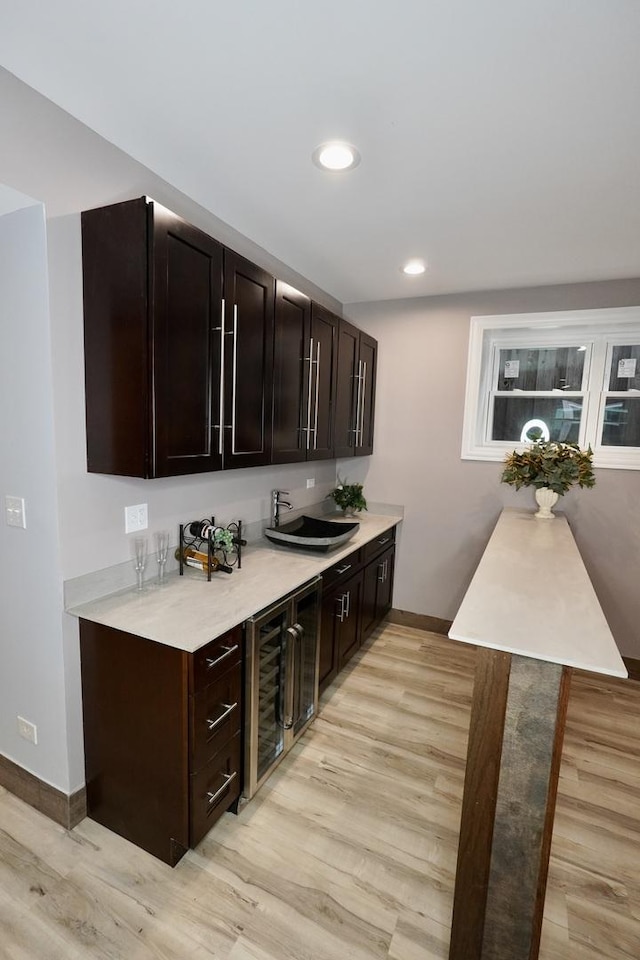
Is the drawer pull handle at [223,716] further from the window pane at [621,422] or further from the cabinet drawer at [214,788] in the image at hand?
the window pane at [621,422]

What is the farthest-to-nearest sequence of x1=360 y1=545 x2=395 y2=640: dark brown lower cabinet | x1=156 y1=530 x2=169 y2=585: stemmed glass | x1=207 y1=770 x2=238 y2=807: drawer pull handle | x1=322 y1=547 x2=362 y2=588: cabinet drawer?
x1=360 y1=545 x2=395 y2=640: dark brown lower cabinet < x1=322 y1=547 x2=362 y2=588: cabinet drawer < x1=156 y1=530 x2=169 y2=585: stemmed glass < x1=207 y1=770 x2=238 y2=807: drawer pull handle

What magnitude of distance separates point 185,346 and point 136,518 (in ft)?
2.57

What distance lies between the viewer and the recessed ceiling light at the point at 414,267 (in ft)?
8.96

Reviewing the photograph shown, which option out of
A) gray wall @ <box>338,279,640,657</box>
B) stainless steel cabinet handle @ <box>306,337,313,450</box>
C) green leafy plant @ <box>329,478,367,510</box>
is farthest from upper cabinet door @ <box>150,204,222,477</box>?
gray wall @ <box>338,279,640,657</box>

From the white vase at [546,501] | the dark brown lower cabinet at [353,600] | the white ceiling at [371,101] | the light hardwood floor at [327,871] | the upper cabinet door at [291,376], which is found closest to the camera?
the white ceiling at [371,101]

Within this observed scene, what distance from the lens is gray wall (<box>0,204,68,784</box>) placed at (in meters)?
1.56

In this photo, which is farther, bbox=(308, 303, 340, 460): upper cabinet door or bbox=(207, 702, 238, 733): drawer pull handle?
bbox=(308, 303, 340, 460): upper cabinet door

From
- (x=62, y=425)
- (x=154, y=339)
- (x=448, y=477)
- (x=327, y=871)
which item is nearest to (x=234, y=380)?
(x=154, y=339)

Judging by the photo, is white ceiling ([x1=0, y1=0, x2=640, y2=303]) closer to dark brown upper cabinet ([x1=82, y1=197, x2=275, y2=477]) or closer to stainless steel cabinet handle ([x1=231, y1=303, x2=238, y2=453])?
dark brown upper cabinet ([x1=82, y1=197, x2=275, y2=477])

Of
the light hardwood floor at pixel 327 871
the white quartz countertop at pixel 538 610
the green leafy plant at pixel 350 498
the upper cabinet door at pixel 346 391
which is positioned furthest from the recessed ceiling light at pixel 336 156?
the light hardwood floor at pixel 327 871

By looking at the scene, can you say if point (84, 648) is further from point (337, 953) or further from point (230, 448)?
point (337, 953)

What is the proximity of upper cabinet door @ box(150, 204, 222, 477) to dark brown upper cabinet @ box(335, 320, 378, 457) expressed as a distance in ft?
4.28

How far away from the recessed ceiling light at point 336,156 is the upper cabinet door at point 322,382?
873 mm

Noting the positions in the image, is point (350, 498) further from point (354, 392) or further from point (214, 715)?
point (214, 715)
